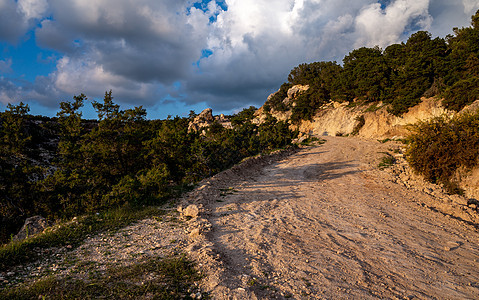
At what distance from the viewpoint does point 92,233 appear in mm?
7195

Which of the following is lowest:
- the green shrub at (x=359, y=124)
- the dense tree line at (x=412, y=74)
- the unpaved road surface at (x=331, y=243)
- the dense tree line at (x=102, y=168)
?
the unpaved road surface at (x=331, y=243)

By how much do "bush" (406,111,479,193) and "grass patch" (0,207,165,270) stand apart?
14699mm

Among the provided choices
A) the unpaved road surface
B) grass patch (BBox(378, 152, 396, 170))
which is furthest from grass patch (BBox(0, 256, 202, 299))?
grass patch (BBox(378, 152, 396, 170))

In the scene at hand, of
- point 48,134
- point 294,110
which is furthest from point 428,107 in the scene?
point 48,134

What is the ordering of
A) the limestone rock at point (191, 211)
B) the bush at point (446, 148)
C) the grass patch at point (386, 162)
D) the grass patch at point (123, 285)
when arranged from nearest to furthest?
the grass patch at point (123, 285) < the limestone rock at point (191, 211) < the bush at point (446, 148) < the grass patch at point (386, 162)

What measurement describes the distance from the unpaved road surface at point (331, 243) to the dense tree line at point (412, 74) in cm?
2148

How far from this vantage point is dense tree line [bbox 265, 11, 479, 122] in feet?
83.6

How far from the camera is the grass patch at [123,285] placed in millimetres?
4066

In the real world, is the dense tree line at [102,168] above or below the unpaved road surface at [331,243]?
above

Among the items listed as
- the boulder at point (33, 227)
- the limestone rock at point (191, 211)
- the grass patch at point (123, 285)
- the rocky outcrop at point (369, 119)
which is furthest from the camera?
the rocky outcrop at point (369, 119)

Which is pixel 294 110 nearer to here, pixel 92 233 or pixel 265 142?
pixel 265 142

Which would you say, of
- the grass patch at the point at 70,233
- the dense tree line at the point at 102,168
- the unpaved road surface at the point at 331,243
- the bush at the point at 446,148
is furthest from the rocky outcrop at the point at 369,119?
the grass patch at the point at 70,233

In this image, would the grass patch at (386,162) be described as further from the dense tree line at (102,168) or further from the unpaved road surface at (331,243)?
the dense tree line at (102,168)

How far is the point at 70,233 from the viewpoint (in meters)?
6.95
